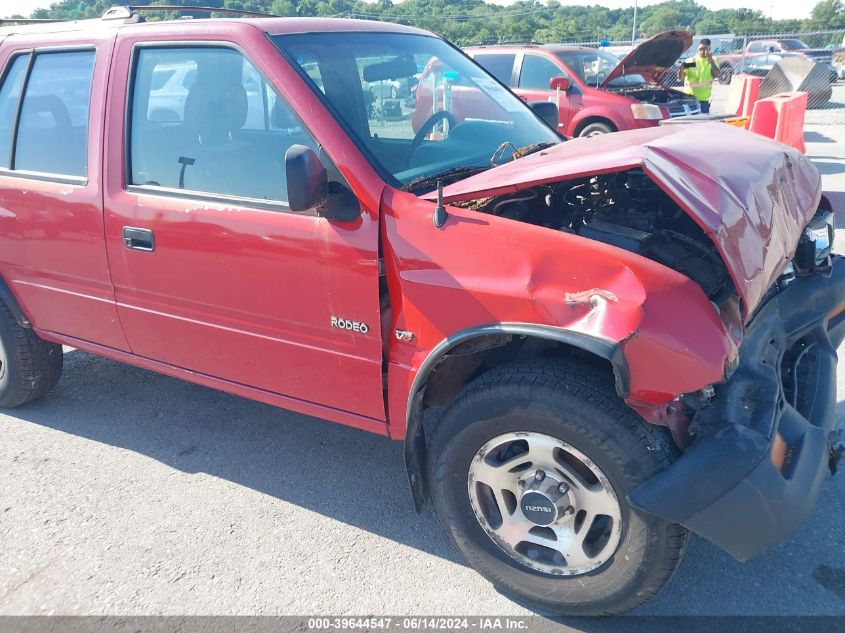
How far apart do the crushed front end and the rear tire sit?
11.2 ft

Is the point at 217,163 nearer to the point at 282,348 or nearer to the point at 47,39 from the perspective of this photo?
the point at 282,348

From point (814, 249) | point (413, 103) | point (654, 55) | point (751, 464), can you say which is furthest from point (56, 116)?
point (654, 55)

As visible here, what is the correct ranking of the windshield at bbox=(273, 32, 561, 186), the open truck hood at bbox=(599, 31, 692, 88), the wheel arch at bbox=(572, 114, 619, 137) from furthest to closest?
the wheel arch at bbox=(572, 114, 619, 137)
the open truck hood at bbox=(599, 31, 692, 88)
the windshield at bbox=(273, 32, 561, 186)

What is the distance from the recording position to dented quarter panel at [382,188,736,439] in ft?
6.80

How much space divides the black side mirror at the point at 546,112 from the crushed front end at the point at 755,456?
1631 mm

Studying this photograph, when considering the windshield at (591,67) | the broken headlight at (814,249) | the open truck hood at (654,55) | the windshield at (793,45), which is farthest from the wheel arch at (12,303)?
the windshield at (793,45)

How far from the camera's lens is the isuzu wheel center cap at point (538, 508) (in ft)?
7.84

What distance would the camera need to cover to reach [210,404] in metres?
4.15

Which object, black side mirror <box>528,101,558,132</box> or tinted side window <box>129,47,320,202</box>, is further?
black side mirror <box>528,101,558,132</box>

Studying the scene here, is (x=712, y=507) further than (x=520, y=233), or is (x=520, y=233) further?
(x=520, y=233)

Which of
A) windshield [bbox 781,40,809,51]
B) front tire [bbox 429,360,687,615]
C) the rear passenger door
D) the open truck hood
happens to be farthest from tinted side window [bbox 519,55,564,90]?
windshield [bbox 781,40,809,51]

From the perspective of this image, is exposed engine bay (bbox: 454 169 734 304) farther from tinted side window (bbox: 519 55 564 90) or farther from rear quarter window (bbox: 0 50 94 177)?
tinted side window (bbox: 519 55 564 90)

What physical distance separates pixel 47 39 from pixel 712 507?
3655 millimetres

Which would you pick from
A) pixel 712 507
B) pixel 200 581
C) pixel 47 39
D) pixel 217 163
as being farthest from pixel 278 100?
pixel 712 507
